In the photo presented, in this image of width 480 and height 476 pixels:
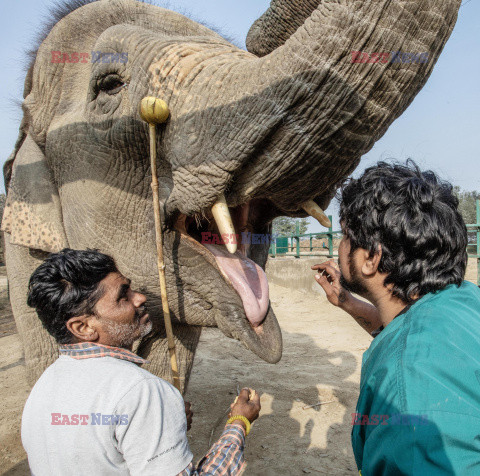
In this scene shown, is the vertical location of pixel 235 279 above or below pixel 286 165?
below

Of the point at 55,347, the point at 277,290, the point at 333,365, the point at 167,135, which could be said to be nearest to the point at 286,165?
the point at 167,135

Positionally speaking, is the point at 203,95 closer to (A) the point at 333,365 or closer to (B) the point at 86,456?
(B) the point at 86,456

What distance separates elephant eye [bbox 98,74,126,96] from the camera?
1992 millimetres

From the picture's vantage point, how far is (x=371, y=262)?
4.13ft

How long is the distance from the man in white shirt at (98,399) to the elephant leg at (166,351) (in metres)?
1.18

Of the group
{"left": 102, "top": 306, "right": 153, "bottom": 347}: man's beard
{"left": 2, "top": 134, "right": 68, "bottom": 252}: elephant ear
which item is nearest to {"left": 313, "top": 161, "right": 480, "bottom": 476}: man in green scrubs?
{"left": 102, "top": 306, "right": 153, "bottom": 347}: man's beard

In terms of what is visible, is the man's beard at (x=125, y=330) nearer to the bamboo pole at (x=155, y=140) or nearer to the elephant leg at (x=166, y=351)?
the bamboo pole at (x=155, y=140)

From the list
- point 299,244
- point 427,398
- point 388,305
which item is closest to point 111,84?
point 388,305

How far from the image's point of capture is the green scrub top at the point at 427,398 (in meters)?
0.86

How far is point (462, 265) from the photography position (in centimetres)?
122

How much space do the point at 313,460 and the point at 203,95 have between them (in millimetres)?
2667

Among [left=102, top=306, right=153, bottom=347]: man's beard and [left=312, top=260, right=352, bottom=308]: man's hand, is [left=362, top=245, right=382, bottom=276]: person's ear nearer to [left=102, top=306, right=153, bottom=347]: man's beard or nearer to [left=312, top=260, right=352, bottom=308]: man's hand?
[left=312, top=260, right=352, bottom=308]: man's hand

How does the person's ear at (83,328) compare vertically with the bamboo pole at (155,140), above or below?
below

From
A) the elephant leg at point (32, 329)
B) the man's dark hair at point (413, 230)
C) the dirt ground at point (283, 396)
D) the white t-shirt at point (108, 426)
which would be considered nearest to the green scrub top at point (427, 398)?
the man's dark hair at point (413, 230)
